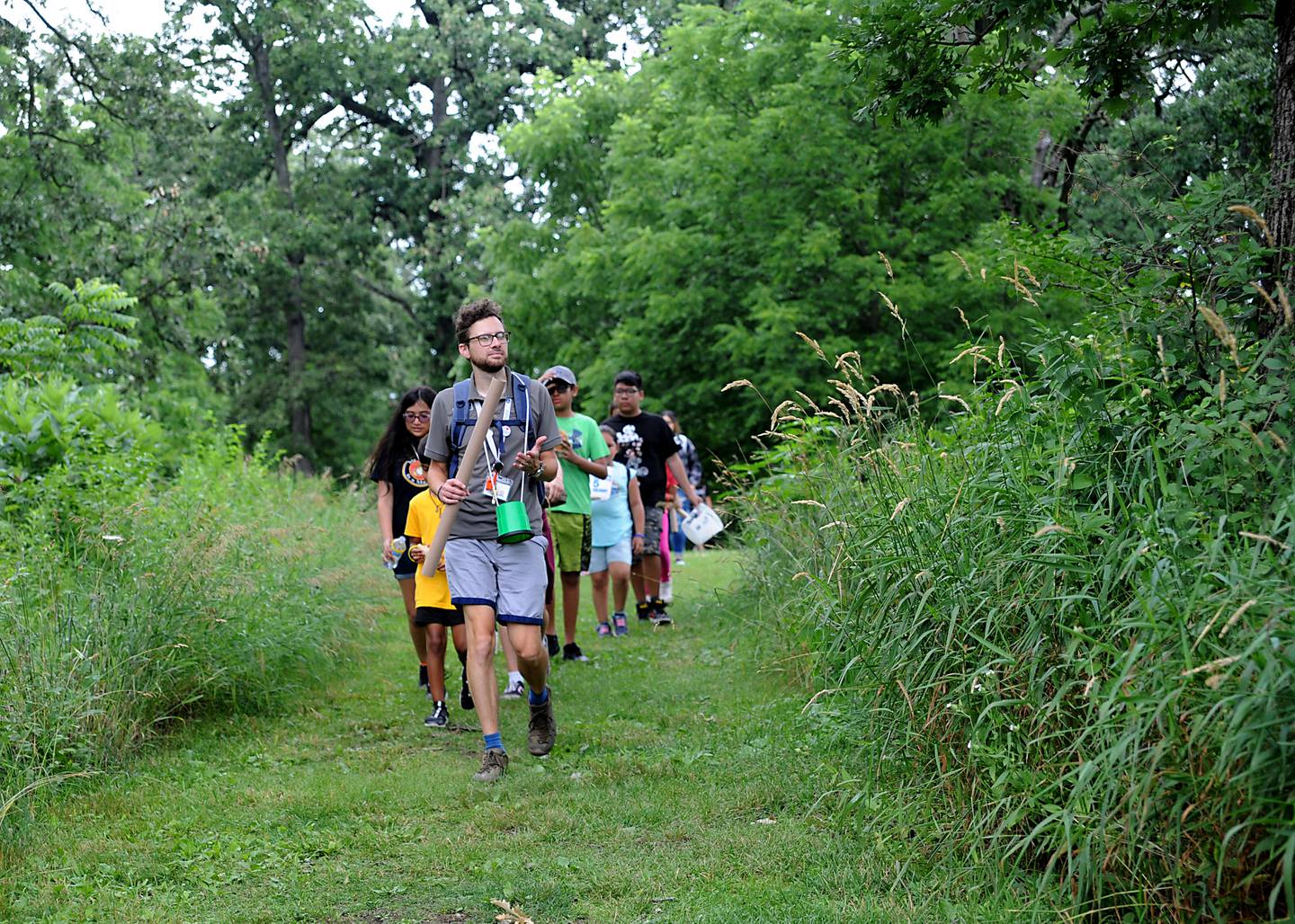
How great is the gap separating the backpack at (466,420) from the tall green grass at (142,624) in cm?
186

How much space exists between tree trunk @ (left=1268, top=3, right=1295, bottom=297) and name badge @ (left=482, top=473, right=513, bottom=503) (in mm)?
3505

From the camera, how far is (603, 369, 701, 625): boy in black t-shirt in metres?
11.0

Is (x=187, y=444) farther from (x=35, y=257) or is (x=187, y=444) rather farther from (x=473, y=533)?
(x=473, y=533)

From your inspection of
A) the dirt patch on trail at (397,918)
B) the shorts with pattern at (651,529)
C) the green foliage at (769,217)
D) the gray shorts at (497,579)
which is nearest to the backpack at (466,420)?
the gray shorts at (497,579)

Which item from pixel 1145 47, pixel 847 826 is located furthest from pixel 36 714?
pixel 1145 47

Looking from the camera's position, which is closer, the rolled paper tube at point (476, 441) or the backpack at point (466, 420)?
the rolled paper tube at point (476, 441)

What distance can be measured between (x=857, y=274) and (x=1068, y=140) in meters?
3.95

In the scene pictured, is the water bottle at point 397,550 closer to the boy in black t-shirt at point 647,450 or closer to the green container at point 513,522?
the green container at point 513,522

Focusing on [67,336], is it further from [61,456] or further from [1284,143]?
[1284,143]

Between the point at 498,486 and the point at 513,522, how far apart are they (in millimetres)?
207

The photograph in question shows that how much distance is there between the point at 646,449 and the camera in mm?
11070

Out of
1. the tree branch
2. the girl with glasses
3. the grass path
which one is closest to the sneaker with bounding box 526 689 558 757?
the grass path

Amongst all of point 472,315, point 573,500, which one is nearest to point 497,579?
point 472,315

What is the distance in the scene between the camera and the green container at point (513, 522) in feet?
20.9
